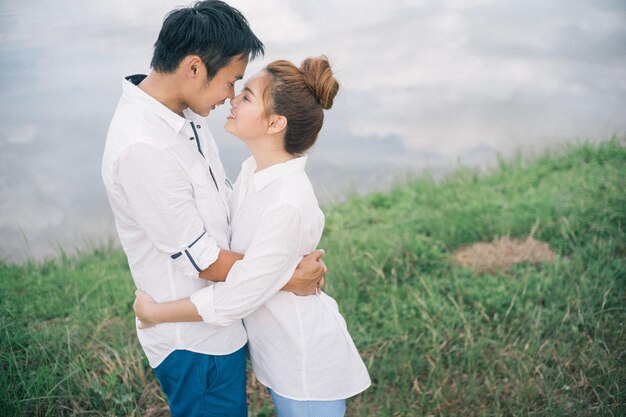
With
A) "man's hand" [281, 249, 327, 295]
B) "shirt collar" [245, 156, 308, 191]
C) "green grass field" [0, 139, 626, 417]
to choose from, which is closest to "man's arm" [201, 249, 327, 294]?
"man's hand" [281, 249, 327, 295]

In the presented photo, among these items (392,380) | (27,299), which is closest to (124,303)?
(27,299)

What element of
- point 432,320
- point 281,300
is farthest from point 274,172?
point 432,320

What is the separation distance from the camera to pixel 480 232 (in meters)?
4.32

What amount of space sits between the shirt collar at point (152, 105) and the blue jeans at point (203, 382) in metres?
0.74

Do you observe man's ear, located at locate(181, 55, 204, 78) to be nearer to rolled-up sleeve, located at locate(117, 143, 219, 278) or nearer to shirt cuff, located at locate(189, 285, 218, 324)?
rolled-up sleeve, located at locate(117, 143, 219, 278)

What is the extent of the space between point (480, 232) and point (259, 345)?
2.49m

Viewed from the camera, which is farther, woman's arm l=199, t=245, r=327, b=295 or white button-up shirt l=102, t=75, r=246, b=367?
woman's arm l=199, t=245, r=327, b=295

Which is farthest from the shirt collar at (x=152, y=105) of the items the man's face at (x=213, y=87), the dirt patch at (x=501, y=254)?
the dirt patch at (x=501, y=254)

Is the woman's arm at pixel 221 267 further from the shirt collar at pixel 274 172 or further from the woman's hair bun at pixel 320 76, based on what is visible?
the woman's hair bun at pixel 320 76

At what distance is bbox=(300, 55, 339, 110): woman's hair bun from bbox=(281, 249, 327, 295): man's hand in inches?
21.2

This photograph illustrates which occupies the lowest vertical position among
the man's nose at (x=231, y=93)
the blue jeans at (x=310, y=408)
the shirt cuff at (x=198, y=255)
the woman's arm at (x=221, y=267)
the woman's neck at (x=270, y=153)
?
the blue jeans at (x=310, y=408)

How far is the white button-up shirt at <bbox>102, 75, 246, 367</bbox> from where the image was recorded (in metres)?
1.89

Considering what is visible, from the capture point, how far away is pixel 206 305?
78.1 inches

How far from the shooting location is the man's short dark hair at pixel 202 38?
207cm
